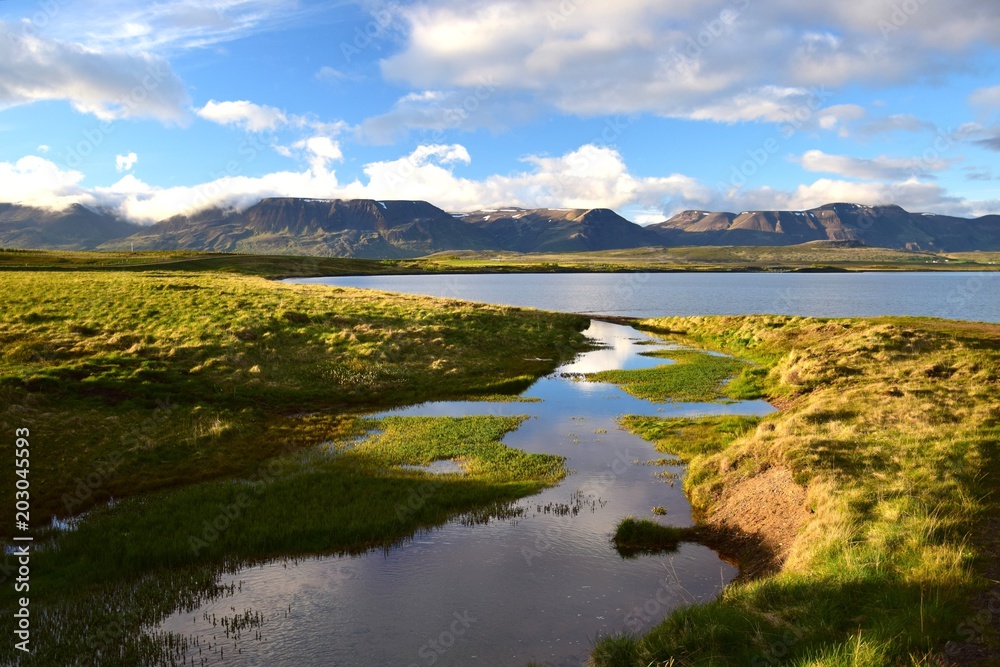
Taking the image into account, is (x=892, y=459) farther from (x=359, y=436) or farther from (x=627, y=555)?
(x=359, y=436)

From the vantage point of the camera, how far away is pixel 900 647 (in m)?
9.59

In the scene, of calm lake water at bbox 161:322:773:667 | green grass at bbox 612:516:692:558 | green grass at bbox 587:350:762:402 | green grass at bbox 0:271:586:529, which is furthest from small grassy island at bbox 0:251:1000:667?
calm lake water at bbox 161:322:773:667

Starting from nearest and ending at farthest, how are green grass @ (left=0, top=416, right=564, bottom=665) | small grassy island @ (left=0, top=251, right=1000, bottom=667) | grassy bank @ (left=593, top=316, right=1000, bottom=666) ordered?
1. grassy bank @ (left=593, top=316, right=1000, bottom=666)
2. small grassy island @ (left=0, top=251, right=1000, bottom=667)
3. green grass @ (left=0, top=416, right=564, bottom=665)

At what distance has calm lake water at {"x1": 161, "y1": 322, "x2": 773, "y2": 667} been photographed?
12711mm

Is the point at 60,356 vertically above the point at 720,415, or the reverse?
the point at 60,356

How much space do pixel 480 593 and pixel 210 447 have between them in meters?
17.3

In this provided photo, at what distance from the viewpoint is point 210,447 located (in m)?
26.4

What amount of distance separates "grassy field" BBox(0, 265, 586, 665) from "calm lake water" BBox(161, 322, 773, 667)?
47.6 inches

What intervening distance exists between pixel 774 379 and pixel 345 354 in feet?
106

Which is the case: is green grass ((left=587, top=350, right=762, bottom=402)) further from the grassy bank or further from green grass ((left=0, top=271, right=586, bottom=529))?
green grass ((left=0, top=271, right=586, bottom=529))

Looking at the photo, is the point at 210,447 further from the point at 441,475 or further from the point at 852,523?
the point at 852,523

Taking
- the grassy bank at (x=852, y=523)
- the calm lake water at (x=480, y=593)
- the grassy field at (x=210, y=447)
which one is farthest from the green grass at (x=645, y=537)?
the grassy field at (x=210, y=447)

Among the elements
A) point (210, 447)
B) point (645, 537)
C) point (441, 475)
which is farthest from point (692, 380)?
point (210, 447)

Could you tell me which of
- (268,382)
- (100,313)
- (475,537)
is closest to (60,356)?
(268,382)
